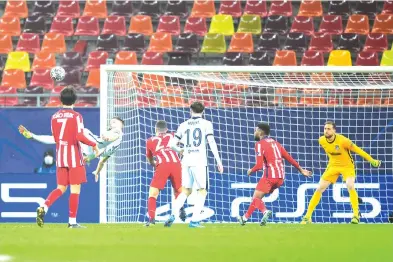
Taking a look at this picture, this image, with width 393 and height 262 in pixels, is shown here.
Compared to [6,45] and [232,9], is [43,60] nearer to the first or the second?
[6,45]

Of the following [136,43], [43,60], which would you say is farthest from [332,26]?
[43,60]

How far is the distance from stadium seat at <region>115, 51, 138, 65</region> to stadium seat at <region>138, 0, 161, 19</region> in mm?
1722

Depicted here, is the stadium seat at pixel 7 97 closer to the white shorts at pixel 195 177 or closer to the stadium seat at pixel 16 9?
the stadium seat at pixel 16 9

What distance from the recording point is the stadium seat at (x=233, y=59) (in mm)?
18844

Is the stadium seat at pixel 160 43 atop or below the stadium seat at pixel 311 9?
below

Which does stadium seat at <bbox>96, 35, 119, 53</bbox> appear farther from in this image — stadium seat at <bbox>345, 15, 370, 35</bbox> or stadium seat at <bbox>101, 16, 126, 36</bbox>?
stadium seat at <bbox>345, 15, 370, 35</bbox>

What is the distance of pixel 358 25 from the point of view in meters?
19.9

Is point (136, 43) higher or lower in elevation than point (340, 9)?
lower

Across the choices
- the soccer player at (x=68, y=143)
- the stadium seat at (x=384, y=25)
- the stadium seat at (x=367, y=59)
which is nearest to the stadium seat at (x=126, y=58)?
the stadium seat at (x=367, y=59)

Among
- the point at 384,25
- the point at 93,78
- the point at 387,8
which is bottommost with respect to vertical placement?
the point at 93,78

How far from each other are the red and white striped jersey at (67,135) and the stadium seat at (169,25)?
8.95m

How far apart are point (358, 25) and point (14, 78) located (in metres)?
6.32

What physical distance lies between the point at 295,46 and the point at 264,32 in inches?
30.8

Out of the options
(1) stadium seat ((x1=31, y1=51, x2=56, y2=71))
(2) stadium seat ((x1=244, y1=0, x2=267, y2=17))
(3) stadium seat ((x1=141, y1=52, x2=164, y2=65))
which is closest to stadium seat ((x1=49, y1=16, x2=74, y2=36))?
(1) stadium seat ((x1=31, y1=51, x2=56, y2=71))
